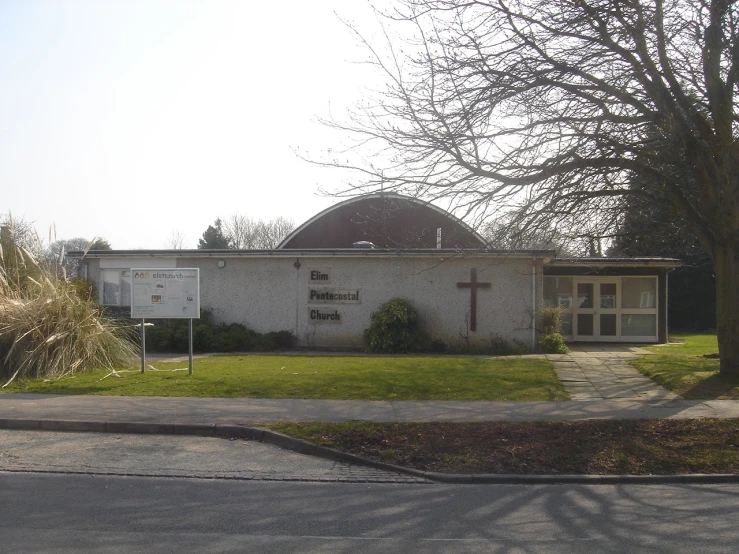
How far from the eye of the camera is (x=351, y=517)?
6.23 m

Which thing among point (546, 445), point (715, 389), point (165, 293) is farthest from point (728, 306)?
point (165, 293)

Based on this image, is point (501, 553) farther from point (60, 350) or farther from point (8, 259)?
point (8, 259)

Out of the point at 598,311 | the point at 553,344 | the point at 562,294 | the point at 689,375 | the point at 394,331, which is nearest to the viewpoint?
the point at 689,375

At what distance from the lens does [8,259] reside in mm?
15992

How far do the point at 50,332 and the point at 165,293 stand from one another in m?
2.40

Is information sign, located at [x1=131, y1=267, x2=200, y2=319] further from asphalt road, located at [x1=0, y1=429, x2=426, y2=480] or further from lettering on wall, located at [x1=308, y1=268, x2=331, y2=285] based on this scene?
lettering on wall, located at [x1=308, y1=268, x2=331, y2=285]

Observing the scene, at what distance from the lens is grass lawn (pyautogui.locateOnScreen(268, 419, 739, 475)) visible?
796cm

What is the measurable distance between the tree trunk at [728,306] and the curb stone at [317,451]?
20.5 feet

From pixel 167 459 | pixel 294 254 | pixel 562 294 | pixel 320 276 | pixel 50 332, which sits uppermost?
pixel 294 254

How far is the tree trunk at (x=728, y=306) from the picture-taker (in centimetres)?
1280

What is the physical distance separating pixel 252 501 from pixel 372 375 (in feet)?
24.9

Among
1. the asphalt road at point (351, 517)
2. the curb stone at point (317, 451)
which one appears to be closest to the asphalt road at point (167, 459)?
the curb stone at point (317, 451)

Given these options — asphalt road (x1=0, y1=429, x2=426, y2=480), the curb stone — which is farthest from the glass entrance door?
asphalt road (x1=0, y1=429, x2=426, y2=480)

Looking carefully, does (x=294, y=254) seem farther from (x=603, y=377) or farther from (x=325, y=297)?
(x=603, y=377)
